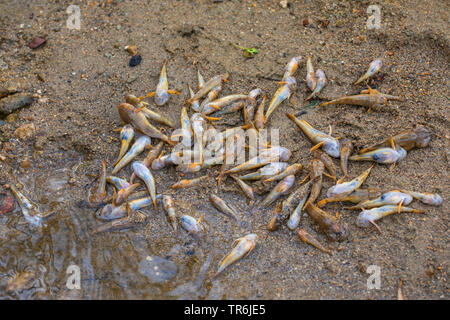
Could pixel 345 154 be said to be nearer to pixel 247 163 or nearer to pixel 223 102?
pixel 247 163

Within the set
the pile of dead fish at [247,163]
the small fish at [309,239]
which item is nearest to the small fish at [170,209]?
the pile of dead fish at [247,163]

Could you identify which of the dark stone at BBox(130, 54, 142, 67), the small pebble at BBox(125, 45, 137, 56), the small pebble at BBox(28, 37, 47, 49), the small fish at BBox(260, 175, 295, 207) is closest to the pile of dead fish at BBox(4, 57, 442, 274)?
the small fish at BBox(260, 175, 295, 207)

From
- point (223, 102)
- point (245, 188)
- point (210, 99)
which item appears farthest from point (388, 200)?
point (210, 99)

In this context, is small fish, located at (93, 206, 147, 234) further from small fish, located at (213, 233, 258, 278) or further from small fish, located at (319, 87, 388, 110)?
small fish, located at (319, 87, 388, 110)

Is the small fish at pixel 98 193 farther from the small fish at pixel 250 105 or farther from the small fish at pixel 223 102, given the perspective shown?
the small fish at pixel 250 105

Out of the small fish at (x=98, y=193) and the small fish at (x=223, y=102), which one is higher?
the small fish at (x=223, y=102)
